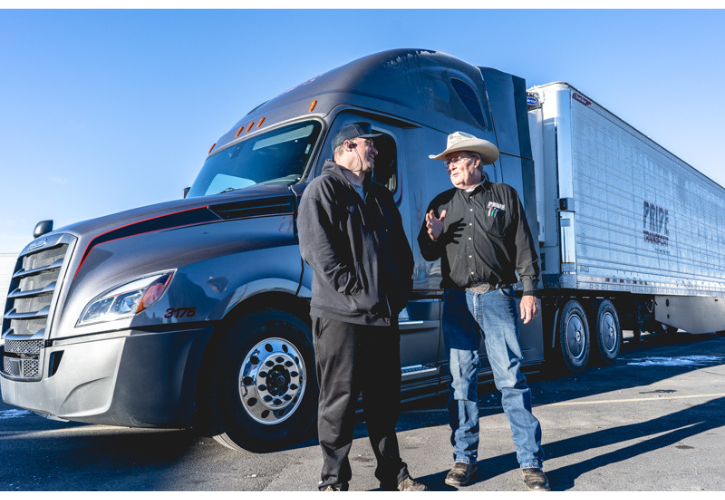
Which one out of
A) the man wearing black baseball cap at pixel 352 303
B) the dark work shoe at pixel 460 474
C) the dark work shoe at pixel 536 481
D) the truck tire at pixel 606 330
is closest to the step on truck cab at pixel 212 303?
the man wearing black baseball cap at pixel 352 303

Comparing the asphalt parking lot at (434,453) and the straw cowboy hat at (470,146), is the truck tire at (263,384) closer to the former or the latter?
the asphalt parking lot at (434,453)

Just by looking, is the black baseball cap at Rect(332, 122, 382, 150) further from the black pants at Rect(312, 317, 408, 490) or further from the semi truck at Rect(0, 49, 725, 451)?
the semi truck at Rect(0, 49, 725, 451)

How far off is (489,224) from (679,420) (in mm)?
2875

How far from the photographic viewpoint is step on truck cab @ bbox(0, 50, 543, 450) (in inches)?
137

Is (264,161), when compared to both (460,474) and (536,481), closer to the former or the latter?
(460,474)

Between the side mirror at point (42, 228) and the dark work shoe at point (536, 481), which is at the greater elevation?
the side mirror at point (42, 228)

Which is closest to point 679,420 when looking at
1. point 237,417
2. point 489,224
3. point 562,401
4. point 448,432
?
point 562,401

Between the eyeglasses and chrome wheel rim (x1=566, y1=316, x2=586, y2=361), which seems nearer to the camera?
the eyeglasses

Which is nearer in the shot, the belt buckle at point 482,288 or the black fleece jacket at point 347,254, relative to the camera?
the black fleece jacket at point 347,254

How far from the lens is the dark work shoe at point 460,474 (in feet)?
10.4

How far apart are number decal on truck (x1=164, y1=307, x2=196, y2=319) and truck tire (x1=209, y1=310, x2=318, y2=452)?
0.32 metres

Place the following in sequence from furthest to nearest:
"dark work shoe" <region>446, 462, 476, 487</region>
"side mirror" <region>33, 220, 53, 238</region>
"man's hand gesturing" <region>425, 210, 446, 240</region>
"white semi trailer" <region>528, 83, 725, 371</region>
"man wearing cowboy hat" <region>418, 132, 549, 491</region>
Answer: "white semi trailer" <region>528, 83, 725, 371</region>, "side mirror" <region>33, 220, 53, 238</region>, "man's hand gesturing" <region>425, 210, 446, 240</region>, "man wearing cowboy hat" <region>418, 132, 549, 491</region>, "dark work shoe" <region>446, 462, 476, 487</region>

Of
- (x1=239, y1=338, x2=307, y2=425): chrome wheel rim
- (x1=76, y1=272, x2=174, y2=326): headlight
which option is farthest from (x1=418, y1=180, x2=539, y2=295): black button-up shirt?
(x1=76, y1=272, x2=174, y2=326): headlight

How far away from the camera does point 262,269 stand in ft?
12.8
